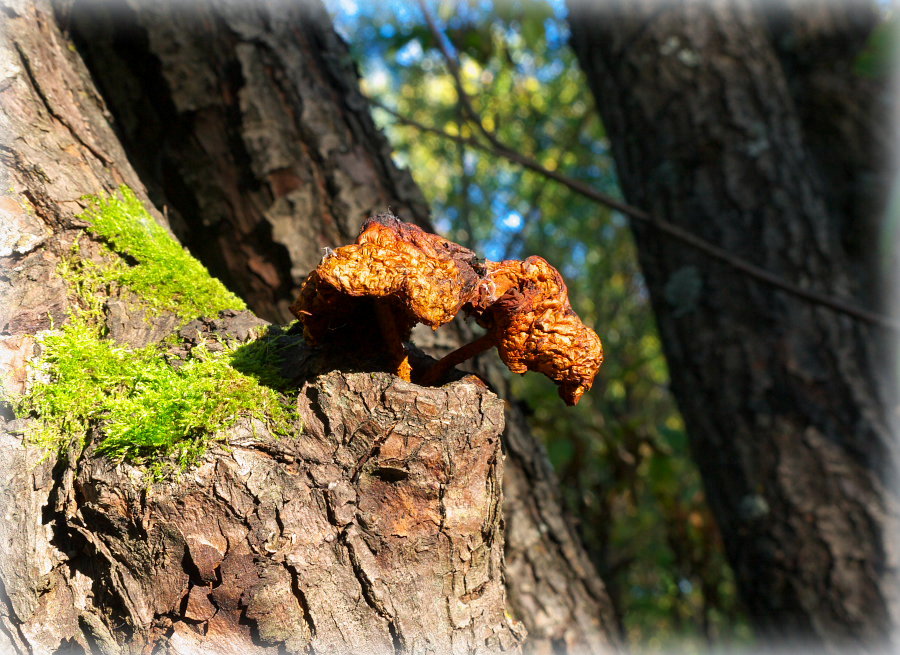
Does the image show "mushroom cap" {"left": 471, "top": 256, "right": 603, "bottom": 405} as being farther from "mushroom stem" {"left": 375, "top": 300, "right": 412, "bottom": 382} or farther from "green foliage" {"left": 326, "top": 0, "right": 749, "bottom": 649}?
"green foliage" {"left": 326, "top": 0, "right": 749, "bottom": 649}

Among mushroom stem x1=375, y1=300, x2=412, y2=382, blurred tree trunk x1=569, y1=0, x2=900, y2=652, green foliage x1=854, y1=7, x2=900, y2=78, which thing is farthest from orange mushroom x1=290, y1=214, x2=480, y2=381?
green foliage x1=854, y1=7, x2=900, y2=78

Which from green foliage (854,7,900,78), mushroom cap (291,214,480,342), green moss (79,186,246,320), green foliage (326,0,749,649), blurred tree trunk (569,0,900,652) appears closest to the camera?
mushroom cap (291,214,480,342)

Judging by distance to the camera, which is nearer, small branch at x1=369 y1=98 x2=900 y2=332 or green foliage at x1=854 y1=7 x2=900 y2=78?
small branch at x1=369 y1=98 x2=900 y2=332

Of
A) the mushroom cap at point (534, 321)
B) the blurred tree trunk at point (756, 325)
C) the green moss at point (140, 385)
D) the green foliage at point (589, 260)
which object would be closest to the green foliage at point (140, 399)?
the green moss at point (140, 385)

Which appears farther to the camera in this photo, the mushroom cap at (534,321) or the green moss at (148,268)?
the green moss at (148,268)

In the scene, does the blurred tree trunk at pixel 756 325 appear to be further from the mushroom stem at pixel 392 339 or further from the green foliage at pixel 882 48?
the mushroom stem at pixel 392 339

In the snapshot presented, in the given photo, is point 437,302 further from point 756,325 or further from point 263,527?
point 756,325

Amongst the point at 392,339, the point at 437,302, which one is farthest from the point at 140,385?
the point at 437,302
